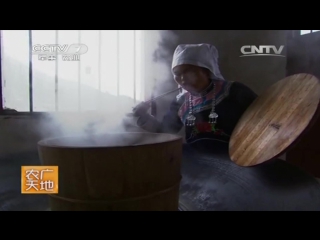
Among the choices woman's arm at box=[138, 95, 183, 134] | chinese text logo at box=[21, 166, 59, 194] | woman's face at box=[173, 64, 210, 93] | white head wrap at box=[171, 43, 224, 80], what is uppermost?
white head wrap at box=[171, 43, 224, 80]

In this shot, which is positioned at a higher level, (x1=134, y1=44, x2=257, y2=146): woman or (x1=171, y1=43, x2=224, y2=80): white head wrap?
(x1=171, y1=43, x2=224, y2=80): white head wrap

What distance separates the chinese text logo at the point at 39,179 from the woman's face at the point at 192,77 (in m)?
0.78

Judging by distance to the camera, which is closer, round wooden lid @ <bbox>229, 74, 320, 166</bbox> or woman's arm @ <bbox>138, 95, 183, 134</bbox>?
round wooden lid @ <bbox>229, 74, 320, 166</bbox>

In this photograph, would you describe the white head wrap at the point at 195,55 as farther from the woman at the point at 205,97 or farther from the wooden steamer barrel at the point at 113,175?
the wooden steamer barrel at the point at 113,175

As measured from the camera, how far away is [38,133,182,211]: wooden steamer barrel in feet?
2.92

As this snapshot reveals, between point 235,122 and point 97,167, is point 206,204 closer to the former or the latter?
point 235,122

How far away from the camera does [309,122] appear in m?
1.00

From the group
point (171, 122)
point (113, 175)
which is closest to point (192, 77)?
point (171, 122)

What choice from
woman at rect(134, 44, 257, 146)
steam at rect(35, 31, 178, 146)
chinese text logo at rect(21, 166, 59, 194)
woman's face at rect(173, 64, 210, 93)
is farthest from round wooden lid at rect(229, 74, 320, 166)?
chinese text logo at rect(21, 166, 59, 194)

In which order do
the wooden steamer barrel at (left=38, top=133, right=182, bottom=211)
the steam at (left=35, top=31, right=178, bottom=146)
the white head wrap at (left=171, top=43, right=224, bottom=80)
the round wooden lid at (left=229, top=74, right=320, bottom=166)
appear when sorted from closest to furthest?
the wooden steamer barrel at (left=38, top=133, right=182, bottom=211) → the round wooden lid at (left=229, top=74, right=320, bottom=166) → the white head wrap at (left=171, top=43, right=224, bottom=80) → the steam at (left=35, top=31, right=178, bottom=146)

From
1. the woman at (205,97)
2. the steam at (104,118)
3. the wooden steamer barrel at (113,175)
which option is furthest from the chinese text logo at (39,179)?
the woman at (205,97)

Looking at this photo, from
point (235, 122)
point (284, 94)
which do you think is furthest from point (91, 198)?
point (284, 94)

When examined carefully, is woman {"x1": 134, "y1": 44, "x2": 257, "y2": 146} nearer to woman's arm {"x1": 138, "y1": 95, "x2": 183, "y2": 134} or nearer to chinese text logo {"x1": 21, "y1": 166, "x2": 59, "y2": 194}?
woman's arm {"x1": 138, "y1": 95, "x2": 183, "y2": 134}

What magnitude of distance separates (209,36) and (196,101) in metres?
0.36
